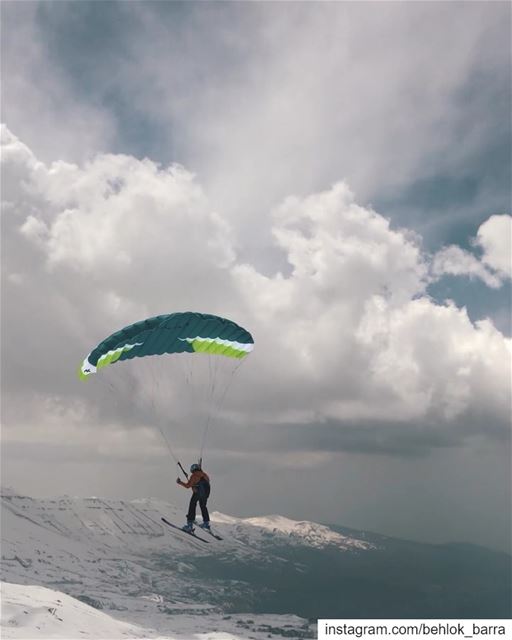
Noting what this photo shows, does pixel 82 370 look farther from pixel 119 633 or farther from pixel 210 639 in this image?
pixel 210 639

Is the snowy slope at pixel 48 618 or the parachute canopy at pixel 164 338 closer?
the parachute canopy at pixel 164 338

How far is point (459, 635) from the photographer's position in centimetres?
4506

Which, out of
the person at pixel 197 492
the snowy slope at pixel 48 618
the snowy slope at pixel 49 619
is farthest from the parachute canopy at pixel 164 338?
the snowy slope at pixel 48 618

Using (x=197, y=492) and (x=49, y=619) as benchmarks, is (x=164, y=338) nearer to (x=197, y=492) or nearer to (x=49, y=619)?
(x=197, y=492)

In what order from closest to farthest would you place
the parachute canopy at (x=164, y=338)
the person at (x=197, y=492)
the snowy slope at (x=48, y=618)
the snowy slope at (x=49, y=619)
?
the person at (x=197, y=492) → the parachute canopy at (x=164, y=338) → the snowy slope at (x=49, y=619) → the snowy slope at (x=48, y=618)

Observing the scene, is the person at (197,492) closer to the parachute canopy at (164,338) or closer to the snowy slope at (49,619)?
the parachute canopy at (164,338)

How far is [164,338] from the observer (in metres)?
36.0

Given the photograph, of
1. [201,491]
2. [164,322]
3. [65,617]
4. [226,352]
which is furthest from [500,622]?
[65,617]

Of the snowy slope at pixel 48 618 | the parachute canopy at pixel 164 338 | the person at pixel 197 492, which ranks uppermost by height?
the parachute canopy at pixel 164 338

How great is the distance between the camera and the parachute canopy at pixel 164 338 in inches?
1389

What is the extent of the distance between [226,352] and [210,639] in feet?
493

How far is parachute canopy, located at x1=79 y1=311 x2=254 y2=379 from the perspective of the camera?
3528 centimetres

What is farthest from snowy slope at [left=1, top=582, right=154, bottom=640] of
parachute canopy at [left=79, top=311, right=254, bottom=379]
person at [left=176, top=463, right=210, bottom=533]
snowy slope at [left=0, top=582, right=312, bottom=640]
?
parachute canopy at [left=79, top=311, right=254, bottom=379]

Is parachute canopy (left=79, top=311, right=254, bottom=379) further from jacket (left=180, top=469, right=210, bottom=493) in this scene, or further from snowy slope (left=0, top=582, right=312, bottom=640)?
snowy slope (left=0, top=582, right=312, bottom=640)
